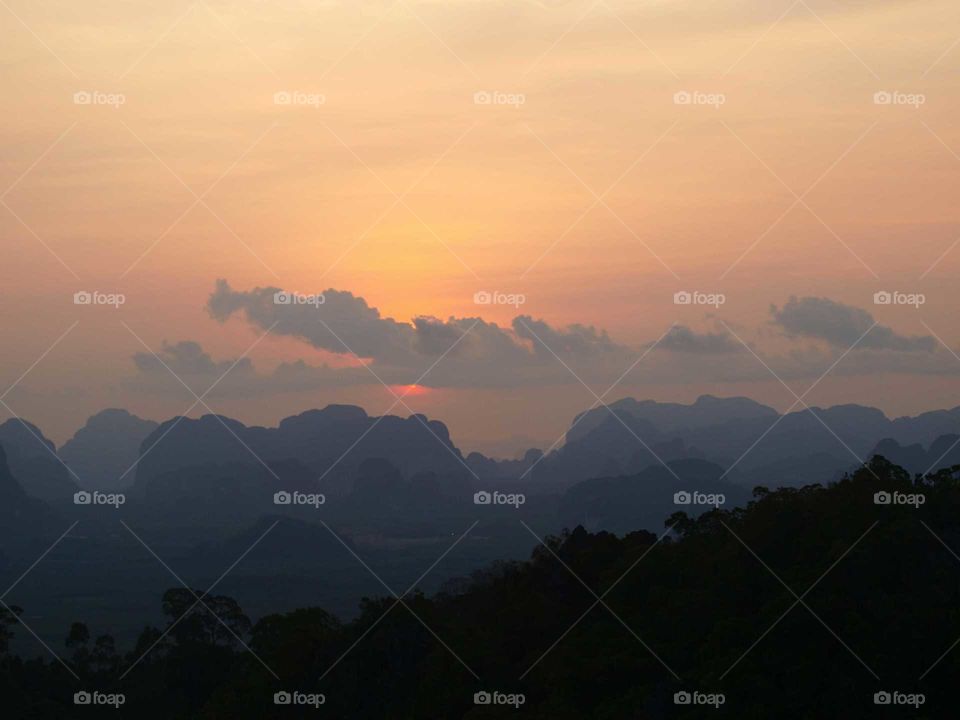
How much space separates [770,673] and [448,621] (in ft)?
68.0

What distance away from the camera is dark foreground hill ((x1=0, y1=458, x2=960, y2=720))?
39.0 meters

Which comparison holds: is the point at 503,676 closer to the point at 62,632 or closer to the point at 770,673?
the point at 770,673

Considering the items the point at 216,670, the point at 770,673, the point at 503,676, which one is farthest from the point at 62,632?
the point at 770,673

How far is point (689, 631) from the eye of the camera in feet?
145

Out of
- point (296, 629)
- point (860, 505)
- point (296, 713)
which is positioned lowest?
point (296, 713)

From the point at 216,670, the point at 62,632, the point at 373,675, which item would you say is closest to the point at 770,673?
the point at 373,675

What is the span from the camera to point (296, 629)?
5897cm

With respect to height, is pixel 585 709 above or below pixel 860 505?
below

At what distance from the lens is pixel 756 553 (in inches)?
1873

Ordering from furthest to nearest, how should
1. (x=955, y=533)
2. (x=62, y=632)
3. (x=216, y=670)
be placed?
(x=62, y=632), (x=216, y=670), (x=955, y=533)

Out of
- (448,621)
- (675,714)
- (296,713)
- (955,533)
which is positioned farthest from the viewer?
(448,621)

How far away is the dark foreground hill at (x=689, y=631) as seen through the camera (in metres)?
39.0

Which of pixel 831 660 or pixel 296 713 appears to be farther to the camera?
pixel 296 713

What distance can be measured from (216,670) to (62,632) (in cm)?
12743
